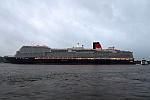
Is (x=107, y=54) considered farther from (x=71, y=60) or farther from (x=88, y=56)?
(x=71, y=60)

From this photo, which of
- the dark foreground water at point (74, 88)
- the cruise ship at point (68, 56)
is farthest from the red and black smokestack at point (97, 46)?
the dark foreground water at point (74, 88)

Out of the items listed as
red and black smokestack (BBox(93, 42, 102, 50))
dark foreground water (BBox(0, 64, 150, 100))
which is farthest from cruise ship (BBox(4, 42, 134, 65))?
dark foreground water (BBox(0, 64, 150, 100))

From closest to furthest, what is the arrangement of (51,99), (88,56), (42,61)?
(51,99) < (42,61) < (88,56)

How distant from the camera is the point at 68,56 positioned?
253 feet

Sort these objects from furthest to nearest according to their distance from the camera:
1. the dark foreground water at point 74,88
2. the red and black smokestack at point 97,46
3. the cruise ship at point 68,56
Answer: the red and black smokestack at point 97,46 → the cruise ship at point 68,56 → the dark foreground water at point 74,88

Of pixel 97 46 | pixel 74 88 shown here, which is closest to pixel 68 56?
pixel 97 46

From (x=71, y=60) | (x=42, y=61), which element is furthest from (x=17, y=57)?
(x=71, y=60)

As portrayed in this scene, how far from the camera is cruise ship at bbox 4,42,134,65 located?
73812 mm

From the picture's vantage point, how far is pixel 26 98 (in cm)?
945

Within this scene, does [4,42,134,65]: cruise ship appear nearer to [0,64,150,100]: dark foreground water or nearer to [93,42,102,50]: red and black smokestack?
[93,42,102,50]: red and black smokestack

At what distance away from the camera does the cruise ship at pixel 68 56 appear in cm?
7381

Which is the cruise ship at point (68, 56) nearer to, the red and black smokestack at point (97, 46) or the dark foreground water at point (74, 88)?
the red and black smokestack at point (97, 46)

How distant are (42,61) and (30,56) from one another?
7.32 metres

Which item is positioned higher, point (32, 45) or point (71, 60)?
point (32, 45)
